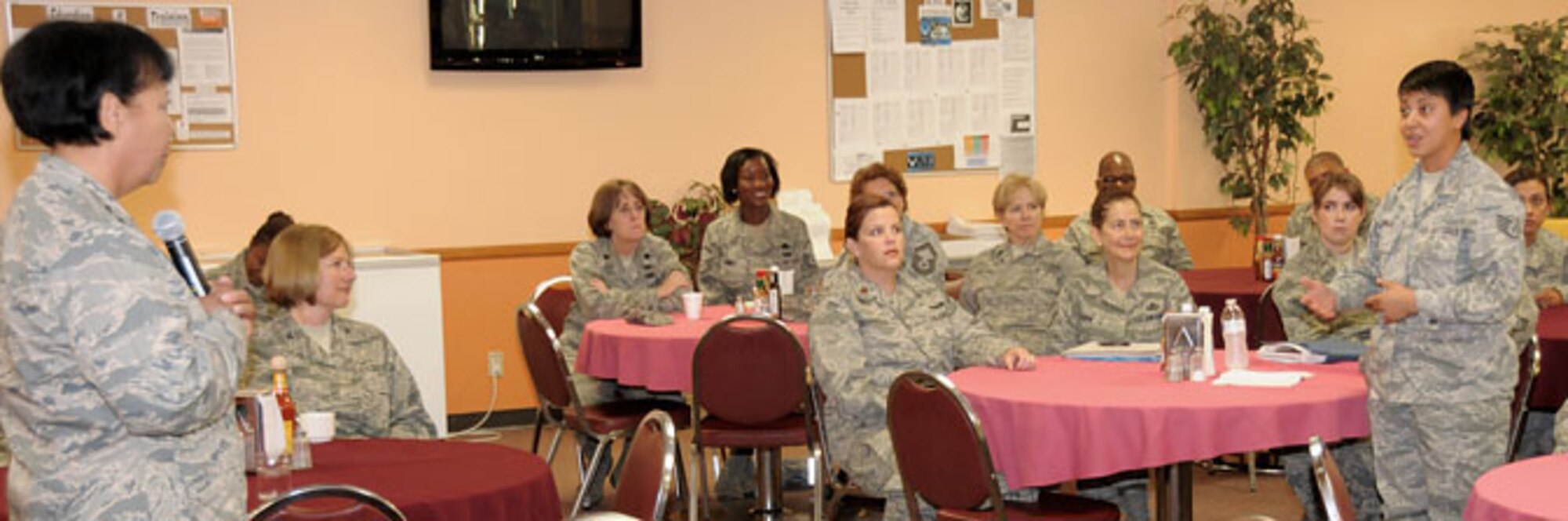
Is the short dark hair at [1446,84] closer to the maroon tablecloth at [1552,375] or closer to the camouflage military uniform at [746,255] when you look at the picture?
the maroon tablecloth at [1552,375]

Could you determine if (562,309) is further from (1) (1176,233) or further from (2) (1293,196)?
(2) (1293,196)

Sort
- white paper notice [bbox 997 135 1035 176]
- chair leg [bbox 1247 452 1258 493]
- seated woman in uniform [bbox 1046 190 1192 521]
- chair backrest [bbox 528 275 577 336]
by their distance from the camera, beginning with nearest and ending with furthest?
seated woman in uniform [bbox 1046 190 1192 521] → chair leg [bbox 1247 452 1258 493] → chair backrest [bbox 528 275 577 336] → white paper notice [bbox 997 135 1035 176]

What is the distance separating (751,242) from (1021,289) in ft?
4.13

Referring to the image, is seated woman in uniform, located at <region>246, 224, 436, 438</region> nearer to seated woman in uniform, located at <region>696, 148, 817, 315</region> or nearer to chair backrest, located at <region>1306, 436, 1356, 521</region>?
chair backrest, located at <region>1306, 436, 1356, 521</region>

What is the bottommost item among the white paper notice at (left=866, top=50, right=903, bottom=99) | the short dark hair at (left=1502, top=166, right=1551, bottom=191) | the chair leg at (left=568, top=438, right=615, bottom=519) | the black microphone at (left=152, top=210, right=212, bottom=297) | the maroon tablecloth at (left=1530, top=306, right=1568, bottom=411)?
the chair leg at (left=568, top=438, right=615, bottom=519)

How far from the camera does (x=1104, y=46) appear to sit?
10.3m

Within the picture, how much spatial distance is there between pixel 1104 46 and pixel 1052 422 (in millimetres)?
6248

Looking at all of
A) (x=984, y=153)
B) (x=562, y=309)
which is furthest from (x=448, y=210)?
(x=984, y=153)

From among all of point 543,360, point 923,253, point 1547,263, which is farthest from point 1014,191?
point 1547,263

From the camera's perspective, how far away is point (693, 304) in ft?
22.2

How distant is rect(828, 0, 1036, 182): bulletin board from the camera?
9.50 m

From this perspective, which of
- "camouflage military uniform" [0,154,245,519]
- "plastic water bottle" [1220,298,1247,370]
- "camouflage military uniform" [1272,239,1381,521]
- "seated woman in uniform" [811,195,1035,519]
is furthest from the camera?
"camouflage military uniform" [1272,239,1381,521]

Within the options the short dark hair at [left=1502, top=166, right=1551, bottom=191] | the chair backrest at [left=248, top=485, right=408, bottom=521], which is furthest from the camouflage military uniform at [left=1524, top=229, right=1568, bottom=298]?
the chair backrest at [left=248, top=485, right=408, bottom=521]

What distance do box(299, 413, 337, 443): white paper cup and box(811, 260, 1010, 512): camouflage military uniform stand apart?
145 centimetres
